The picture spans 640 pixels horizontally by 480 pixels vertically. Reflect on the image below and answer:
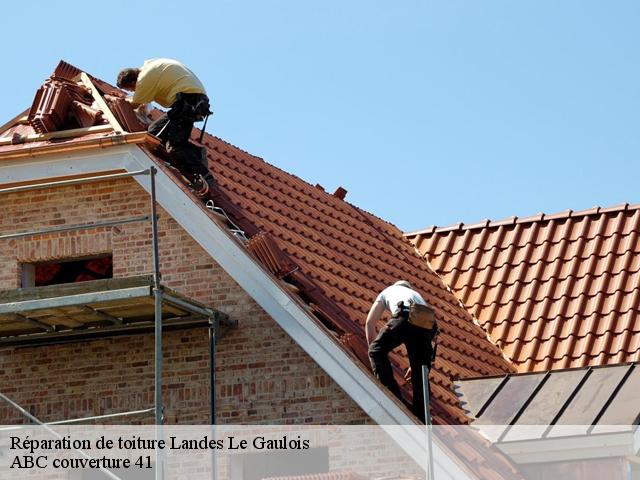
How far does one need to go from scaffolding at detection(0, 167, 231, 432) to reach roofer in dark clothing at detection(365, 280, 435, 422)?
5.03 feet

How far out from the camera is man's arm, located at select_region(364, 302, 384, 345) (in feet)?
52.0

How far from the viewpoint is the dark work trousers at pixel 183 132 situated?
17.1 metres

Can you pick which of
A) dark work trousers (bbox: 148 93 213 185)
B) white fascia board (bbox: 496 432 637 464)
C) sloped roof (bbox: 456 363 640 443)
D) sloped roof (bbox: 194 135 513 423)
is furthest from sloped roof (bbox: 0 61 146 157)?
white fascia board (bbox: 496 432 637 464)

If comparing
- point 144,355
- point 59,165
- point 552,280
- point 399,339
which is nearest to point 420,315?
point 399,339

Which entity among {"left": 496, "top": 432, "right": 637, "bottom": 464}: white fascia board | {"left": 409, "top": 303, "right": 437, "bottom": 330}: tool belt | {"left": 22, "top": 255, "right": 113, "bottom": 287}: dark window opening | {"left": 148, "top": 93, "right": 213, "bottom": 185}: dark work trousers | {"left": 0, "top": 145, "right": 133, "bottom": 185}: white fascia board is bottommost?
{"left": 496, "top": 432, "right": 637, "bottom": 464}: white fascia board

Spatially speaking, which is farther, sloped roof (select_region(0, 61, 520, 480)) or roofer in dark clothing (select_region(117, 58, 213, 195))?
roofer in dark clothing (select_region(117, 58, 213, 195))

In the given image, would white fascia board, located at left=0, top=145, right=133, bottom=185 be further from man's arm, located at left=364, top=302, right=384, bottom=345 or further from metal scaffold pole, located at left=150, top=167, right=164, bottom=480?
man's arm, located at left=364, top=302, right=384, bottom=345

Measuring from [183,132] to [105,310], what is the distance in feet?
7.99

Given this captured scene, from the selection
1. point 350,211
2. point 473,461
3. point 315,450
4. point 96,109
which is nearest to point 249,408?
point 315,450

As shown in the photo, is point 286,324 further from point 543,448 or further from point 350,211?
point 350,211

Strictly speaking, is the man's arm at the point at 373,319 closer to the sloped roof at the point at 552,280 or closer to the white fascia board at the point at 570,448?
the white fascia board at the point at 570,448

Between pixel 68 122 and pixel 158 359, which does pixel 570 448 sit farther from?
pixel 68 122

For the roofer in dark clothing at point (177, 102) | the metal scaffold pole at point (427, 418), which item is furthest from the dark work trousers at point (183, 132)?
the metal scaffold pole at point (427, 418)

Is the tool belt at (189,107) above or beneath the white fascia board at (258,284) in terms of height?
above
